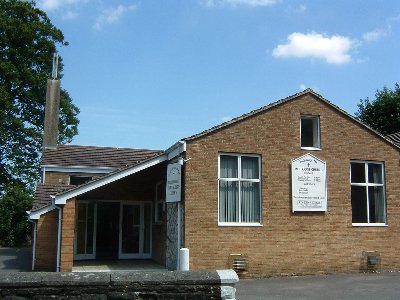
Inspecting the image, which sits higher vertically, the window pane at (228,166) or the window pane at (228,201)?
the window pane at (228,166)

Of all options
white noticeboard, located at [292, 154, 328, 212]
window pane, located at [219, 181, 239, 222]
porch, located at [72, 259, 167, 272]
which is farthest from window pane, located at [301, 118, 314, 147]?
porch, located at [72, 259, 167, 272]

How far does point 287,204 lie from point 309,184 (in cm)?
96

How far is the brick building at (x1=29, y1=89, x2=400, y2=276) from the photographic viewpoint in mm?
14219

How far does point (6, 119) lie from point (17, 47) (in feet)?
17.8

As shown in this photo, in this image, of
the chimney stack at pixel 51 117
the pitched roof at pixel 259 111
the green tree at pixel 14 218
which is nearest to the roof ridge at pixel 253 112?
the pitched roof at pixel 259 111

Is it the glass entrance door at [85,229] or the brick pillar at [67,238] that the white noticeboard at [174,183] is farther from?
the glass entrance door at [85,229]

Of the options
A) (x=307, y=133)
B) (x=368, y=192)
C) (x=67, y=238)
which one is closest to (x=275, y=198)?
(x=307, y=133)

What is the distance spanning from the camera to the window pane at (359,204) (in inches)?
629

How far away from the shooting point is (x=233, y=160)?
583 inches

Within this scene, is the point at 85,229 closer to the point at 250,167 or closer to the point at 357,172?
the point at 250,167

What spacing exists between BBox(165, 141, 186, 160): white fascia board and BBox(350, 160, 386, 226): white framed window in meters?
5.66

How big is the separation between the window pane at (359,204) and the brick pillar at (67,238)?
866 cm

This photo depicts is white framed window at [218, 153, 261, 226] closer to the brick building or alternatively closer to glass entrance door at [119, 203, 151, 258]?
the brick building

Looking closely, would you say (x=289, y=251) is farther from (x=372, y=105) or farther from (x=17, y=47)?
(x=17, y=47)
